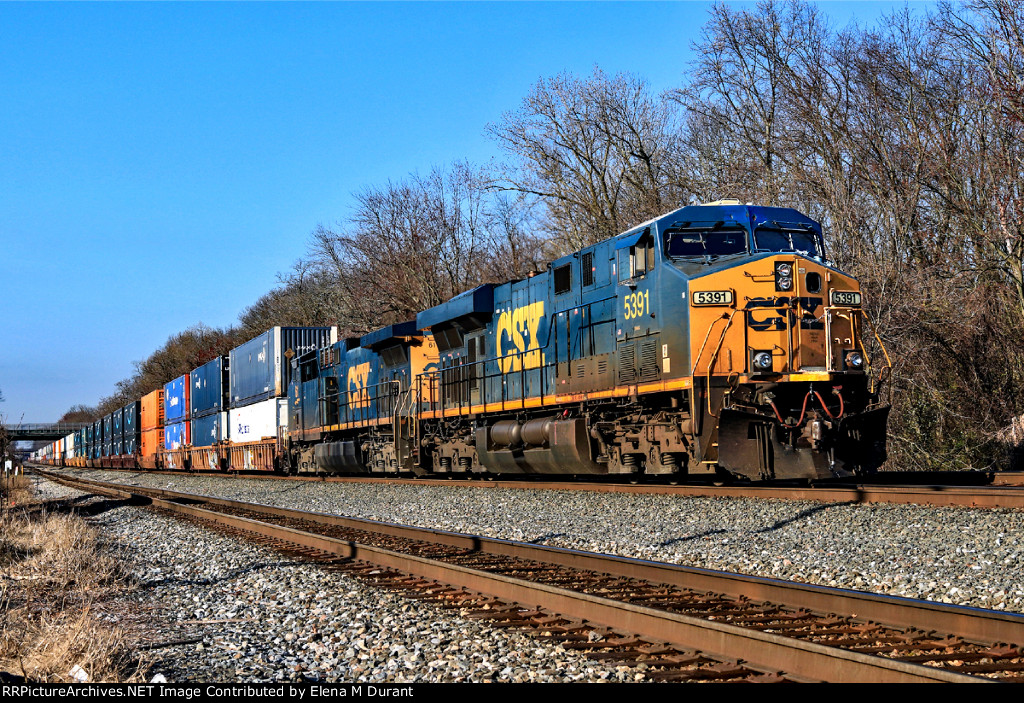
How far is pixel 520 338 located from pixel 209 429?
70.2 feet

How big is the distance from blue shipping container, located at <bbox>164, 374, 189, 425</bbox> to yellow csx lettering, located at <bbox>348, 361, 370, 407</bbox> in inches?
680

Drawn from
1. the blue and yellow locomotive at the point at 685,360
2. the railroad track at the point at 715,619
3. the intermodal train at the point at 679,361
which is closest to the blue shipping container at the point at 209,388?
the intermodal train at the point at 679,361

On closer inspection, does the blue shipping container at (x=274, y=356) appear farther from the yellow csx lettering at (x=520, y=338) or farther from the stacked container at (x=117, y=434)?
the stacked container at (x=117, y=434)

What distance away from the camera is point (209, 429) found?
112 ft

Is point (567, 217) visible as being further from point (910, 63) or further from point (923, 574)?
point (923, 574)

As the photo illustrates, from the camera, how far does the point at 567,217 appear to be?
30.3 metres

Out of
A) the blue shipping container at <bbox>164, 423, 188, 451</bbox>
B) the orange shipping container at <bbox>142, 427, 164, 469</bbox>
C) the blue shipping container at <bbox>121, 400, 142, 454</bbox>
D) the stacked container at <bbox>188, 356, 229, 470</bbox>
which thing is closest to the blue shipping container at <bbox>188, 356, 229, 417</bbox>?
the stacked container at <bbox>188, 356, 229, 470</bbox>

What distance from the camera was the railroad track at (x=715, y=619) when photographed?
165 inches

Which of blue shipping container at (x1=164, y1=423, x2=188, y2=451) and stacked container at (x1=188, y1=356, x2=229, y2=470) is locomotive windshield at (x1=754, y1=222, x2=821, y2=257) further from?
blue shipping container at (x1=164, y1=423, x2=188, y2=451)

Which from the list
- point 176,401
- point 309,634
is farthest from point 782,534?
point 176,401

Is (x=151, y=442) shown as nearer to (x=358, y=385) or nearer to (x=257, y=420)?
(x=257, y=420)

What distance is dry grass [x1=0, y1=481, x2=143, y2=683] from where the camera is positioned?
4848mm
